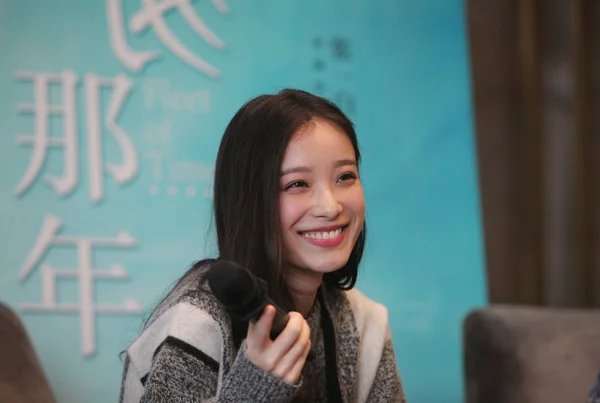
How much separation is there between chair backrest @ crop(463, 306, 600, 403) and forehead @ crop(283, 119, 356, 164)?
1.98 feet

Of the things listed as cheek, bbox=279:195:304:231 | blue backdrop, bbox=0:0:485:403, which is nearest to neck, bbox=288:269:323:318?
cheek, bbox=279:195:304:231

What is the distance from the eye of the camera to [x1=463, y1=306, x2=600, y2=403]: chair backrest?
4.08ft

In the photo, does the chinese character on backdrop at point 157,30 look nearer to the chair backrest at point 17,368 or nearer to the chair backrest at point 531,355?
the chair backrest at point 17,368

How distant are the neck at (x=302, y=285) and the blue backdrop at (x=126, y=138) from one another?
14.6 inches

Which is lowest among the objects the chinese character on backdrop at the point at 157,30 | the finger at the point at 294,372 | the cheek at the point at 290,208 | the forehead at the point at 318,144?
the finger at the point at 294,372

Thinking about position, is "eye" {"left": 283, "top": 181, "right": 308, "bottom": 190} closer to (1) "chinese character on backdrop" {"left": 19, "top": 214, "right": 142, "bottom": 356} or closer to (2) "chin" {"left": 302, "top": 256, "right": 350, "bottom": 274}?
(2) "chin" {"left": 302, "top": 256, "right": 350, "bottom": 274}

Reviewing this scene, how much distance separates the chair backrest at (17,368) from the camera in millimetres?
1023

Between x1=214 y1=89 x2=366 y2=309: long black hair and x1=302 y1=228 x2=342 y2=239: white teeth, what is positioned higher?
x1=214 y1=89 x2=366 y2=309: long black hair

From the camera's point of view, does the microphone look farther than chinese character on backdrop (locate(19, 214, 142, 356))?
No

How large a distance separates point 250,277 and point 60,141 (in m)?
0.95

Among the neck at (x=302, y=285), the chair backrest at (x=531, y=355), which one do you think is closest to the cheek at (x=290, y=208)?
the neck at (x=302, y=285)

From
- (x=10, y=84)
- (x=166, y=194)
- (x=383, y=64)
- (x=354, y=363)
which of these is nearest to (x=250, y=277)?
(x=354, y=363)

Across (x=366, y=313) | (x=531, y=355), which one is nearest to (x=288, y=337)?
(x=366, y=313)

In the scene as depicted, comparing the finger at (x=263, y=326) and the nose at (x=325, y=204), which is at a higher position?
the nose at (x=325, y=204)
